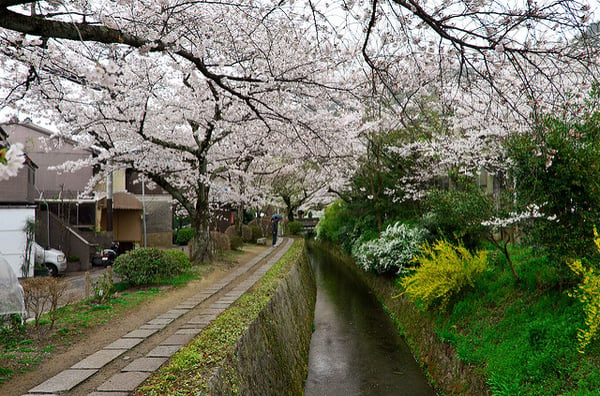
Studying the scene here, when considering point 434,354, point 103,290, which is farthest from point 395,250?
point 103,290

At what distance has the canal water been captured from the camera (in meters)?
8.37

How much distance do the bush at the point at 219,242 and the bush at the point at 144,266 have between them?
20.5 ft

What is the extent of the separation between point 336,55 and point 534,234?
483cm

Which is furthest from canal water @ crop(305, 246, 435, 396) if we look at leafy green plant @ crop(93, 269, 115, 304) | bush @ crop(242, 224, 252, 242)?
bush @ crop(242, 224, 252, 242)

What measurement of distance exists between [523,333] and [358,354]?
4492 millimetres

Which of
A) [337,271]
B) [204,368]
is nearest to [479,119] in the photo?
[204,368]

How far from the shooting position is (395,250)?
1346cm

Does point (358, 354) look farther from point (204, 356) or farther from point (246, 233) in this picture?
point (246, 233)

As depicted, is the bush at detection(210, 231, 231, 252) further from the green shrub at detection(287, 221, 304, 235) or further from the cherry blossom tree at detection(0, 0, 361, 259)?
the green shrub at detection(287, 221, 304, 235)

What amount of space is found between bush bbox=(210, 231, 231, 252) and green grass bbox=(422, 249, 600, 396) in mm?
10689

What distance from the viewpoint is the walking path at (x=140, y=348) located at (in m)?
4.25

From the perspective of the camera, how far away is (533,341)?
20.4 ft

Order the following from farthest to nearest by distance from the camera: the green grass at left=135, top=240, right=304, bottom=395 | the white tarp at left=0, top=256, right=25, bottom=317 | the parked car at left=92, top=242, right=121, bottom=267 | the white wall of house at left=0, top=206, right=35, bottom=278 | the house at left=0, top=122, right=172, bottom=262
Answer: the parked car at left=92, top=242, right=121, bottom=267, the house at left=0, top=122, right=172, bottom=262, the white wall of house at left=0, top=206, right=35, bottom=278, the white tarp at left=0, top=256, right=25, bottom=317, the green grass at left=135, top=240, right=304, bottom=395

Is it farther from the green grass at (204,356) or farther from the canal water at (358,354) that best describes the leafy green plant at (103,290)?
the canal water at (358,354)
